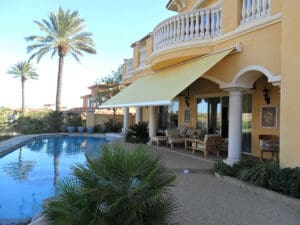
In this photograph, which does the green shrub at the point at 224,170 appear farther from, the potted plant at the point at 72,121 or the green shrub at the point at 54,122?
the green shrub at the point at 54,122

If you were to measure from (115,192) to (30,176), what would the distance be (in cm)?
1108

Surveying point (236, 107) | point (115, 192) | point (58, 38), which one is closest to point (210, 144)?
point (236, 107)

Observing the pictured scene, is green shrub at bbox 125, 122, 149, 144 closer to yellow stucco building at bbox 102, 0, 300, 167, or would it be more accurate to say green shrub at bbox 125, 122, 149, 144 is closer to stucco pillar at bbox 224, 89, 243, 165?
yellow stucco building at bbox 102, 0, 300, 167

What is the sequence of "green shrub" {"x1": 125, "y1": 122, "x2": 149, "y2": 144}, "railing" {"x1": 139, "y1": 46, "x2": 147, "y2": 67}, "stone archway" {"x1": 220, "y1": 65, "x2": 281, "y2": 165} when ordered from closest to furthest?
1. "stone archway" {"x1": 220, "y1": 65, "x2": 281, "y2": 165}
2. "railing" {"x1": 139, "y1": 46, "x2": 147, "y2": 67}
3. "green shrub" {"x1": 125, "y1": 122, "x2": 149, "y2": 144}

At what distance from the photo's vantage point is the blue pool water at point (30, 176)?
10779mm

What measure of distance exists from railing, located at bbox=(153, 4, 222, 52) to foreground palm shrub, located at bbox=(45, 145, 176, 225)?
10669 millimetres

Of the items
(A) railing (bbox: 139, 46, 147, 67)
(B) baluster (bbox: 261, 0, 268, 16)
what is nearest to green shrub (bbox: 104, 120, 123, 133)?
(A) railing (bbox: 139, 46, 147, 67)

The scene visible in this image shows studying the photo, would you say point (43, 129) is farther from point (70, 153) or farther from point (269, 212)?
point (269, 212)

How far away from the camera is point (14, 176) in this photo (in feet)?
50.3

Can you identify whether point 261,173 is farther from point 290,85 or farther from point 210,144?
point 210,144

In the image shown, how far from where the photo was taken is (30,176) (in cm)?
1527

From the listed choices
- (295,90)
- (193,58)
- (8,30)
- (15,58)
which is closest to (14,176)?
(193,58)

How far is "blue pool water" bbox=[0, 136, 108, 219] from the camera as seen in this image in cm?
1078

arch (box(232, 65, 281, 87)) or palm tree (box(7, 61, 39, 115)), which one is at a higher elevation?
palm tree (box(7, 61, 39, 115))
